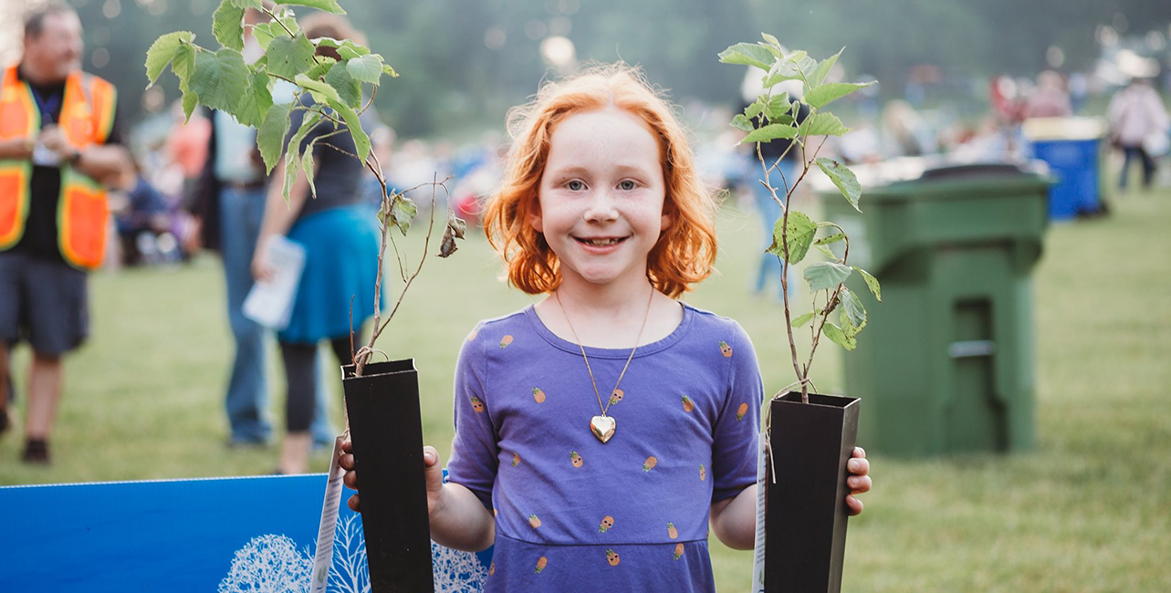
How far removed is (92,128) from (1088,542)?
4.36 m

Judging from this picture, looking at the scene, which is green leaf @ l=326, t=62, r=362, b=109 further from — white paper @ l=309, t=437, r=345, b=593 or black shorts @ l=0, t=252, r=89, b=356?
black shorts @ l=0, t=252, r=89, b=356

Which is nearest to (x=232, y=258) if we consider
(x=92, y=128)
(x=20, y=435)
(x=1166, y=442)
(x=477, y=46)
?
(x=92, y=128)

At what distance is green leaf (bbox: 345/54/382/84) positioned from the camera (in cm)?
144

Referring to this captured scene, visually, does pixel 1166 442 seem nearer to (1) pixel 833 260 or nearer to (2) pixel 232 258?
(1) pixel 833 260

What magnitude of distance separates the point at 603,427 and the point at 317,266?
281 centimetres

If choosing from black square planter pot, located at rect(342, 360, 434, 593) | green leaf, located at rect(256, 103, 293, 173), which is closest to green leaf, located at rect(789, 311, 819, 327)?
black square planter pot, located at rect(342, 360, 434, 593)

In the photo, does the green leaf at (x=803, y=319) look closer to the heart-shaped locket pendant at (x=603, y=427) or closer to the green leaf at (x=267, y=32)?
the heart-shaped locket pendant at (x=603, y=427)

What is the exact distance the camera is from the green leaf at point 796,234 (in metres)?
1.57

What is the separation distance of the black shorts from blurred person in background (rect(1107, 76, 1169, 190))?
54.1 feet

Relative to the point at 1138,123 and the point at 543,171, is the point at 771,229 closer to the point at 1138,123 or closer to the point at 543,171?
the point at 543,171

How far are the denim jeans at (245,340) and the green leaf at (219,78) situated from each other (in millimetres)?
3588

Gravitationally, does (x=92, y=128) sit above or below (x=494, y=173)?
below

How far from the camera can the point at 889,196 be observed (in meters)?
4.52

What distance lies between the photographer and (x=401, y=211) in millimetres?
1572
